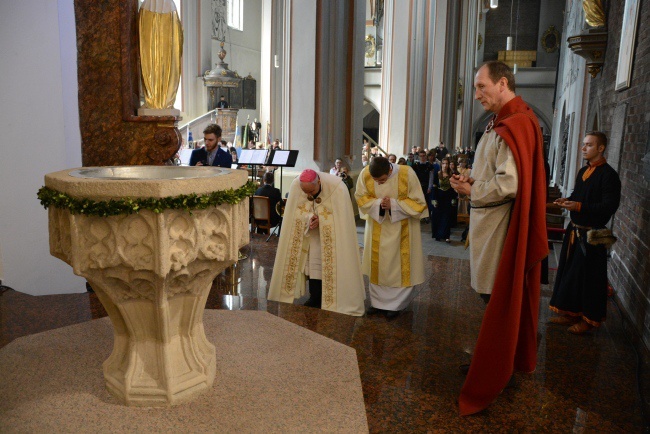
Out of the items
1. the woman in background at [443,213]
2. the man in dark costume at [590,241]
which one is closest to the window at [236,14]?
the woman in background at [443,213]

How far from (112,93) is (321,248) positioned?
91.1 inches

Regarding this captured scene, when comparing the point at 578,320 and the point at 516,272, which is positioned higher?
the point at 516,272

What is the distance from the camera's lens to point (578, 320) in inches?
183

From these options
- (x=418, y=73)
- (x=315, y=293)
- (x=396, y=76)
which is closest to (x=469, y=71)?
(x=418, y=73)

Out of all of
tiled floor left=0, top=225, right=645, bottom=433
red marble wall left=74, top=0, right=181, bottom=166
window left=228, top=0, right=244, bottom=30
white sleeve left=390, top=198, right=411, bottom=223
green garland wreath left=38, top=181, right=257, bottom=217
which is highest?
window left=228, top=0, right=244, bottom=30

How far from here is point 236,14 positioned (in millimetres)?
25109

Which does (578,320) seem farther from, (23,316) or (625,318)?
(23,316)

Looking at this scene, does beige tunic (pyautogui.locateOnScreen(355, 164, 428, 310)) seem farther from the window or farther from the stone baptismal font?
the window

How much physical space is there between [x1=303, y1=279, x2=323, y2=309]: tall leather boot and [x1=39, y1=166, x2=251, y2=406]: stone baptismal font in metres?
1.91

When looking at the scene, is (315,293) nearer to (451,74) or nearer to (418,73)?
(418,73)

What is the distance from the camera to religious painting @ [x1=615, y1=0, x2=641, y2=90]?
540cm

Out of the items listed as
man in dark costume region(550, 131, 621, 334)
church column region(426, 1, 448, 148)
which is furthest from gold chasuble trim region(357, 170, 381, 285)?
church column region(426, 1, 448, 148)

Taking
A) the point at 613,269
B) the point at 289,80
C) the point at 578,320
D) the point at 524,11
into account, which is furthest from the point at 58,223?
the point at 524,11

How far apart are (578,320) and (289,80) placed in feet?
21.6
